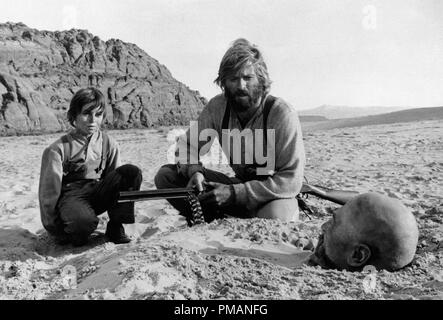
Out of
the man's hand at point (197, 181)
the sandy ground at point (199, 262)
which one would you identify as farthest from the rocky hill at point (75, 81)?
the man's hand at point (197, 181)

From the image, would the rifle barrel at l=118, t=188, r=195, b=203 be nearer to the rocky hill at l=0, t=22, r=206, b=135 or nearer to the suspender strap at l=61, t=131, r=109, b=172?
the suspender strap at l=61, t=131, r=109, b=172

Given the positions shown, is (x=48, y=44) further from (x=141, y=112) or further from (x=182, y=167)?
(x=182, y=167)

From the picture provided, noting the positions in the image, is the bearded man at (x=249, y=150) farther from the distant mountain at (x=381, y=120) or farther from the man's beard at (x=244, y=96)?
the distant mountain at (x=381, y=120)

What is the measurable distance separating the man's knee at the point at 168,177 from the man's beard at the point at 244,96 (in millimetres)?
785

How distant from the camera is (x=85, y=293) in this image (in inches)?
92.4

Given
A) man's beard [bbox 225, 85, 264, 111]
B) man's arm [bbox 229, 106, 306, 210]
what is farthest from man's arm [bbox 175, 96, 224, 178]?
man's arm [bbox 229, 106, 306, 210]

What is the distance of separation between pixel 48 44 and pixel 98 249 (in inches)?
1056

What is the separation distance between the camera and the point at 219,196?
3648mm

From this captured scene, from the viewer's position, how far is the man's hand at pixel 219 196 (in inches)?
144

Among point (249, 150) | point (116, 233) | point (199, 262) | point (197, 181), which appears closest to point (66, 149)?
point (116, 233)

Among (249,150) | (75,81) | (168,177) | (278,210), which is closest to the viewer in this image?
(278,210)

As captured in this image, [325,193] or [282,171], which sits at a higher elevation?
[282,171]

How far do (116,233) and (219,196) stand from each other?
90 centimetres

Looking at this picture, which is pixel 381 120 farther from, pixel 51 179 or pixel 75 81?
pixel 51 179
